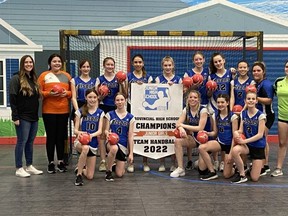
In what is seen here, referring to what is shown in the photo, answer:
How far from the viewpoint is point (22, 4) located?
10070 millimetres

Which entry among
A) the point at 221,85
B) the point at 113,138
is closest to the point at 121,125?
the point at 113,138

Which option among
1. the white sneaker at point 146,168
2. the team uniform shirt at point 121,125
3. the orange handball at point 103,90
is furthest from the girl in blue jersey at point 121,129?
the white sneaker at point 146,168

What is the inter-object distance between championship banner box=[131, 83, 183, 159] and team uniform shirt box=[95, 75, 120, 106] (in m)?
0.31

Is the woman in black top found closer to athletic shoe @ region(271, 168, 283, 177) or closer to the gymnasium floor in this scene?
the gymnasium floor

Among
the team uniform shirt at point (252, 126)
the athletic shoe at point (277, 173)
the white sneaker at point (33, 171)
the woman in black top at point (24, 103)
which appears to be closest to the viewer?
the team uniform shirt at point (252, 126)

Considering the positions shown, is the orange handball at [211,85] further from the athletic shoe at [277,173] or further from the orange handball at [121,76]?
→ the athletic shoe at [277,173]

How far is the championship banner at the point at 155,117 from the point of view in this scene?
640cm

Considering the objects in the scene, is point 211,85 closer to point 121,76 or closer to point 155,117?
point 155,117

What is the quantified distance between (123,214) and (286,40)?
8.08 metres

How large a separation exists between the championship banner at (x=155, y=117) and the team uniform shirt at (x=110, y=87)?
1.03 feet

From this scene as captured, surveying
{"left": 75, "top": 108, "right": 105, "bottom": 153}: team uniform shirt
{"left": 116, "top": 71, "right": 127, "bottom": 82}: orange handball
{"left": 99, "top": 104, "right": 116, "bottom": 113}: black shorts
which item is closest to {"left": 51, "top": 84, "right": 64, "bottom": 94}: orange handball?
{"left": 75, "top": 108, "right": 105, "bottom": 153}: team uniform shirt

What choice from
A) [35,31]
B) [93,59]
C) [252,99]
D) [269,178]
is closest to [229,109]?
[252,99]

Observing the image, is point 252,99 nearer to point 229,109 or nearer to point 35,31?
point 229,109

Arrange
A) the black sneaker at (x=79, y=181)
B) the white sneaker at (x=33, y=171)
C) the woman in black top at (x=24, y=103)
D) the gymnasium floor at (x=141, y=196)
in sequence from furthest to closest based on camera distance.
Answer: the white sneaker at (x=33, y=171), the woman in black top at (x=24, y=103), the black sneaker at (x=79, y=181), the gymnasium floor at (x=141, y=196)
